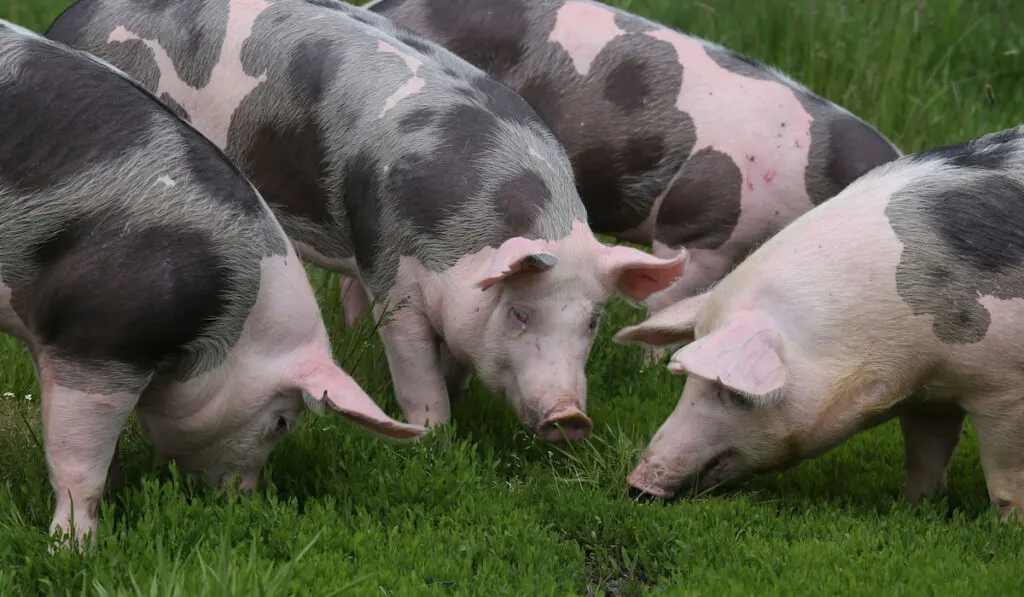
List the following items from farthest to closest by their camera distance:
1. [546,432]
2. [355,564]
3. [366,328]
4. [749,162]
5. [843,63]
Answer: [843,63] → [749,162] → [366,328] → [546,432] → [355,564]

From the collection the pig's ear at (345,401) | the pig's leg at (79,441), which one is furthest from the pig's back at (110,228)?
the pig's ear at (345,401)

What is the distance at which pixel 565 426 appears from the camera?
205 inches

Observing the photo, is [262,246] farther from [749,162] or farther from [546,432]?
[749,162]

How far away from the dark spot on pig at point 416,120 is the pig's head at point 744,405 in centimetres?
109

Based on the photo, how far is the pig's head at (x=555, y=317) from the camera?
A: 16.9 feet

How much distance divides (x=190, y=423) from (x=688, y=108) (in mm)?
2883

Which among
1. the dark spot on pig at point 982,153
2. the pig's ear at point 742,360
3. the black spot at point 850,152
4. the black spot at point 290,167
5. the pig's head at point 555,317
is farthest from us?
the black spot at point 850,152

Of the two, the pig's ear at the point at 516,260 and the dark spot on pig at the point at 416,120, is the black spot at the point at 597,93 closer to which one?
the dark spot on pig at the point at 416,120

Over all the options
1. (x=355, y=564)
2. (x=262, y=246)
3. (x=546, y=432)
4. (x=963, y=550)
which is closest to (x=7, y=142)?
(x=262, y=246)

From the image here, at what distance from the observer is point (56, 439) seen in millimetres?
4398

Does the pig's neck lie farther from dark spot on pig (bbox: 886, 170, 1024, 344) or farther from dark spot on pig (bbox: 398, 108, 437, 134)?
dark spot on pig (bbox: 886, 170, 1024, 344)

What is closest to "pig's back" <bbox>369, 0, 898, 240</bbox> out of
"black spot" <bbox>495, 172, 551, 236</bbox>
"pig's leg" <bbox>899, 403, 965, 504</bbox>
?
"black spot" <bbox>495, 172, 551, 236</bbox>

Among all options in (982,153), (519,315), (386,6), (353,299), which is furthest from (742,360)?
(386,6)

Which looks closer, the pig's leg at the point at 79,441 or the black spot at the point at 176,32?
the pig's leg at the point at 79,441
